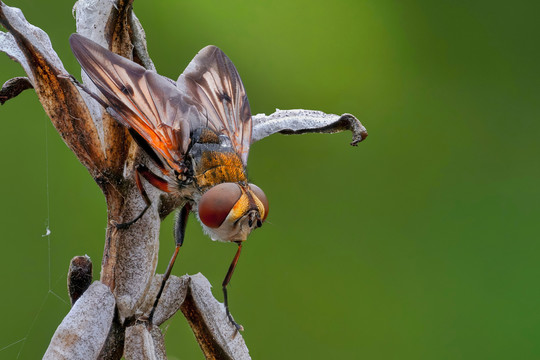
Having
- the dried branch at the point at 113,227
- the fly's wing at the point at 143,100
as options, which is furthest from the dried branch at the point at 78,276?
the fly's wing at the point at 143,100

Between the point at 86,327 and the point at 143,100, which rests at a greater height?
the point at 143,100

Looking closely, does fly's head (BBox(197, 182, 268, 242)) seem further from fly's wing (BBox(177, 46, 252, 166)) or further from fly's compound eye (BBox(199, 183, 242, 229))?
fly's wing (BBox(177, 46, 252, 166))

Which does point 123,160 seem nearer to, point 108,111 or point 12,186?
point 108,111

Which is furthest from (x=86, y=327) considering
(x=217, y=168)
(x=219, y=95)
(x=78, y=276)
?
(x=219, y=95)

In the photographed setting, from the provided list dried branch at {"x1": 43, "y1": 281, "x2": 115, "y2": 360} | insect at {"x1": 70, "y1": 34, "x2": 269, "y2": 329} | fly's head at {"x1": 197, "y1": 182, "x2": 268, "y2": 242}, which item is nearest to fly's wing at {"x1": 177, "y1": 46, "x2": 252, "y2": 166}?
insect at {"x1": 70, "y1": 34, "x2": 269, "y2": 329}

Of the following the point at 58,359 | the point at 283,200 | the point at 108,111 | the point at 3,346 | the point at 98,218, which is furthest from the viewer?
the point at 283,200

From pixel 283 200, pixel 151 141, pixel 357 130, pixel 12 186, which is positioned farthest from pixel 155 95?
pixel 283 200

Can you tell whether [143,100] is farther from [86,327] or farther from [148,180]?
[86,327]
